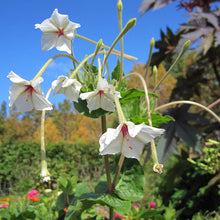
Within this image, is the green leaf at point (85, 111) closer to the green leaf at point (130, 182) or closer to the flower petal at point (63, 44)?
the flower petal at point (63, 44)

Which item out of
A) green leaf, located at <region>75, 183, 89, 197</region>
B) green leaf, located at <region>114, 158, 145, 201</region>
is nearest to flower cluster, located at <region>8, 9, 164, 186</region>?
green leaf, located at <region>114, 158, 145, 201</region>

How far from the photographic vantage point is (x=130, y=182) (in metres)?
0.86

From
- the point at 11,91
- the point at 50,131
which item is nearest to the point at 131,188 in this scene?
the point at 11,91

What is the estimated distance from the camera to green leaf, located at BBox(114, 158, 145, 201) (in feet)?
2.63

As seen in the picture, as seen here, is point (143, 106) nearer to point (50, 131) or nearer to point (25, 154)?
point (25, 154)

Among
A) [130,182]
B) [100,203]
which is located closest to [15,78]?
[100,203]

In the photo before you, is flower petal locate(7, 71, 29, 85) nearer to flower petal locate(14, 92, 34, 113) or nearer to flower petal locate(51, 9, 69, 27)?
flower petal locate(14, 92, 34, 113)

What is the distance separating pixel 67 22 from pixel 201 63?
2.10 metres

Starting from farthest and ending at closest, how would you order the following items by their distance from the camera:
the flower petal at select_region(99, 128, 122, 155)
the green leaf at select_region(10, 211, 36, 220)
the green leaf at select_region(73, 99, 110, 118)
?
the green leaf at select_region(10, 211, 36, 220)
the green leaf at select_region(73, 99, 110, 118)
the flower petal at select_region(99, 128, 122, 155)

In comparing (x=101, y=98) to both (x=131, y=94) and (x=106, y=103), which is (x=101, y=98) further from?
(x=131, y=94)

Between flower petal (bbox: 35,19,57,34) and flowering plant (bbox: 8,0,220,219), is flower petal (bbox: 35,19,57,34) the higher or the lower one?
the higher one

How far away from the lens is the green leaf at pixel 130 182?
803mm

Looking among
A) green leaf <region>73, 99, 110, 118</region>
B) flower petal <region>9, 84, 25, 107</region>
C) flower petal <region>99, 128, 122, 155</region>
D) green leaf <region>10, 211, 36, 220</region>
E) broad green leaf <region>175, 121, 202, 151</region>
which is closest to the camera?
flower petal <region>99, 128, 122, 155</region>

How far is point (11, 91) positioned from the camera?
0.59 meters
